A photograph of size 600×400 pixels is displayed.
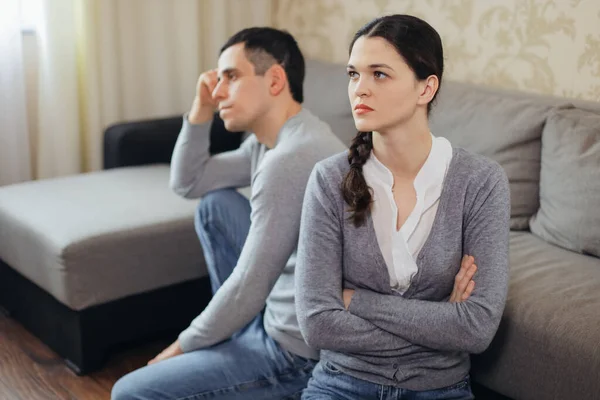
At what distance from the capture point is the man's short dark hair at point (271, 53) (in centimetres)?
197

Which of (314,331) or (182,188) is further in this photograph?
(182,188)

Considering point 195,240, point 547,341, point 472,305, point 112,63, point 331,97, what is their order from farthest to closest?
point 112,63 → point 331,97 → point 195,240 → point 547,341 → point 472,305

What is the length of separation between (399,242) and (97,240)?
40.2 inches

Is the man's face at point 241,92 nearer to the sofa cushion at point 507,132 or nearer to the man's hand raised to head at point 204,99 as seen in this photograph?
the man's hand raised to head at point 204,99

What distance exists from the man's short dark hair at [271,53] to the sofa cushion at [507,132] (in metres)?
0.63

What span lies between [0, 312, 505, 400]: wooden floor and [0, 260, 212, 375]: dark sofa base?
3 cm

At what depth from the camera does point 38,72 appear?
2992mm

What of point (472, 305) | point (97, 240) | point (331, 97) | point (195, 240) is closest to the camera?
point (472, 305)

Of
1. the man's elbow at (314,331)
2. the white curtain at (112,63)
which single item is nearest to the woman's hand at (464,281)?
the man's elbow at (314,331)

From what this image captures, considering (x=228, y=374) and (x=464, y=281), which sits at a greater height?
(x=464, y=281)

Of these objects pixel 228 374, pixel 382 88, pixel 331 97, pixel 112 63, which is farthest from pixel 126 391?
pixel 112 63

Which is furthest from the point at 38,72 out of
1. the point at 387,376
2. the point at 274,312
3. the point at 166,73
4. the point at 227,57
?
the point at 387,376

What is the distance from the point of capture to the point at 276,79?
1.96 m

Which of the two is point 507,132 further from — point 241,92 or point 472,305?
point 472,305
